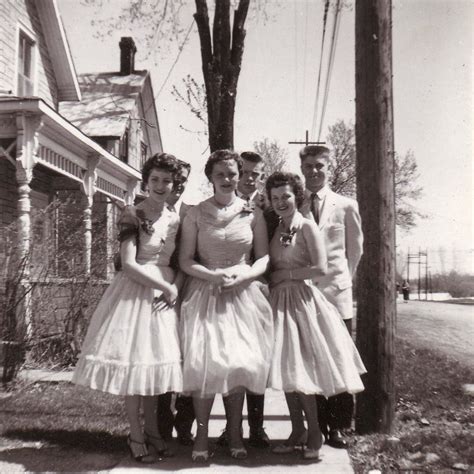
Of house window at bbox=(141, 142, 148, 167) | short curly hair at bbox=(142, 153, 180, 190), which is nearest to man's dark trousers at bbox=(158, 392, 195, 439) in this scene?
short curly hair at bbox=(142, 153, 180, 190)

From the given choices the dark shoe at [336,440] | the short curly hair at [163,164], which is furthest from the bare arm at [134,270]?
the dark shoe at [336,440]

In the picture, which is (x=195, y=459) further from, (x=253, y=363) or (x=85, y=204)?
(x=85, y=204)

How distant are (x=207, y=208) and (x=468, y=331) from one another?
13203mm

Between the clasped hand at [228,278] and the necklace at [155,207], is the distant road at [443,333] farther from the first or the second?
the necklace at [155,207]

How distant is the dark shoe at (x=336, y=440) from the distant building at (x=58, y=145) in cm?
399

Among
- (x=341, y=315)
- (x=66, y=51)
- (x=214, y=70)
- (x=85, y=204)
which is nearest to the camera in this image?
(x=341, y=315)

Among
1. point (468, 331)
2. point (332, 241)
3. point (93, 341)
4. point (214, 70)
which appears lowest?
point (468, 331)

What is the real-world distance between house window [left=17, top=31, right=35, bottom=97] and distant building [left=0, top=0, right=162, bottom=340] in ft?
0.08

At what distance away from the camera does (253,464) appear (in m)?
3.80

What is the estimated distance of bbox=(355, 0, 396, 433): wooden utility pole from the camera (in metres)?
4.60

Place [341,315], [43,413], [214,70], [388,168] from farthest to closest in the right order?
[214,70] → [43,413] → [388,168] → [341,315]

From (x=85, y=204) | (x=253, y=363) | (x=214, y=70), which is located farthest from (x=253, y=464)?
(x=85, y=204)

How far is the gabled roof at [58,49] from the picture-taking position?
577 inches

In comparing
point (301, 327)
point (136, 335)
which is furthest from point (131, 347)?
point (301, 327)
